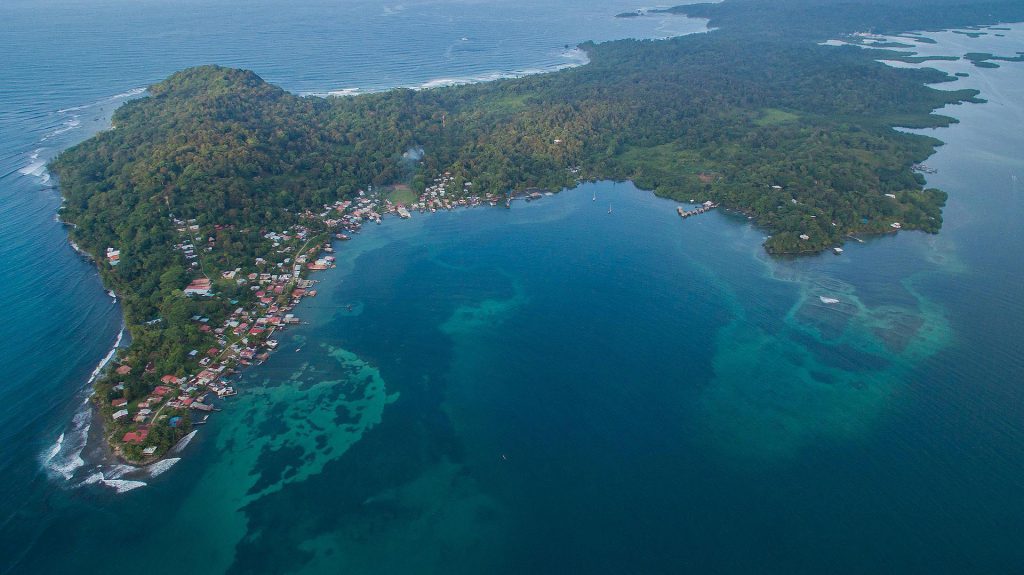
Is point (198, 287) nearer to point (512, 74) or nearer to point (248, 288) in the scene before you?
point (248, 288)

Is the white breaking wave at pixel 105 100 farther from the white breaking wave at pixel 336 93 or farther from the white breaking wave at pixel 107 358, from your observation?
the white breaking wave at pixel 107 358

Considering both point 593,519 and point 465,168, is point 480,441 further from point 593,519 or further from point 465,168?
point 465,168

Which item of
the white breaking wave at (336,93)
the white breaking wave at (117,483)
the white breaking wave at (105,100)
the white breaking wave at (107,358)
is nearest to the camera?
the white breaking wave at (117,483)

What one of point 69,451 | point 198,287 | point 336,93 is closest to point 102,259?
point 198,287

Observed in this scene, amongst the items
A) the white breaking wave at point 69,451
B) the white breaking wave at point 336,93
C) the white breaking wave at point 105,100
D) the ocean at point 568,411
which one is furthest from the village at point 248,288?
the white breaking wave at point 105,100

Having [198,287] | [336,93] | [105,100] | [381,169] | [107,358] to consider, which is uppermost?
[105,100]

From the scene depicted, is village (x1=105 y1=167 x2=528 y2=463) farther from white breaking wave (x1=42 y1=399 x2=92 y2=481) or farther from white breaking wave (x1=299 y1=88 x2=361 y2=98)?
white breaking wave (x1=299 y1=88 x2=361 y2=98)

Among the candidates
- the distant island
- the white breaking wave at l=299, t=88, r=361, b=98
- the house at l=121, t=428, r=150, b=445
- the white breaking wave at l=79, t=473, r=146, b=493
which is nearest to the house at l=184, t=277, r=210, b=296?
the distant island
